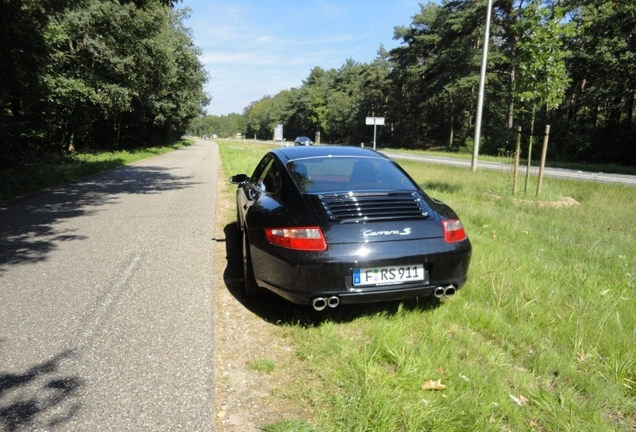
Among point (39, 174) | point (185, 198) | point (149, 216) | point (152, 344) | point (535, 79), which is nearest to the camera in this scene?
point (152, 344)

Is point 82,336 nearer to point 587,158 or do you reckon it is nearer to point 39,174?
point 39,174

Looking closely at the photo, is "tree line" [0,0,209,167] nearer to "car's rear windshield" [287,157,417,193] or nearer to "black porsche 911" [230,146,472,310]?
"car's rear windshield" [287,157,417,193]

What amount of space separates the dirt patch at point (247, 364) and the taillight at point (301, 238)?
770 millimetres

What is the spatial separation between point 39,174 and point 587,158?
99.8ft

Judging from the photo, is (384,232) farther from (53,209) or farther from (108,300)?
(53,209)

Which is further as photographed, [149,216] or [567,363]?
[149,216]

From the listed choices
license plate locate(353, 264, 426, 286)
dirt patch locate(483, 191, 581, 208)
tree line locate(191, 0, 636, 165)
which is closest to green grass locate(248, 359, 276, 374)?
license plate locate(353, 264, 426, 286)

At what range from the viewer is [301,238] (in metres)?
2.96

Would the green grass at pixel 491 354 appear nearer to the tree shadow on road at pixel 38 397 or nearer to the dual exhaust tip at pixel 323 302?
the dual exhaust tip at pixel 323 302

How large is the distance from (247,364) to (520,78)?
9.34 metres

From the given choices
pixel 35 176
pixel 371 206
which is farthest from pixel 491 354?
pixel 35 176

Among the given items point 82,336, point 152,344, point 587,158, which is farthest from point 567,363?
point 587,158

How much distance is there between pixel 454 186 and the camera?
11531 mm

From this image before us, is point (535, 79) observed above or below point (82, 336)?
above
